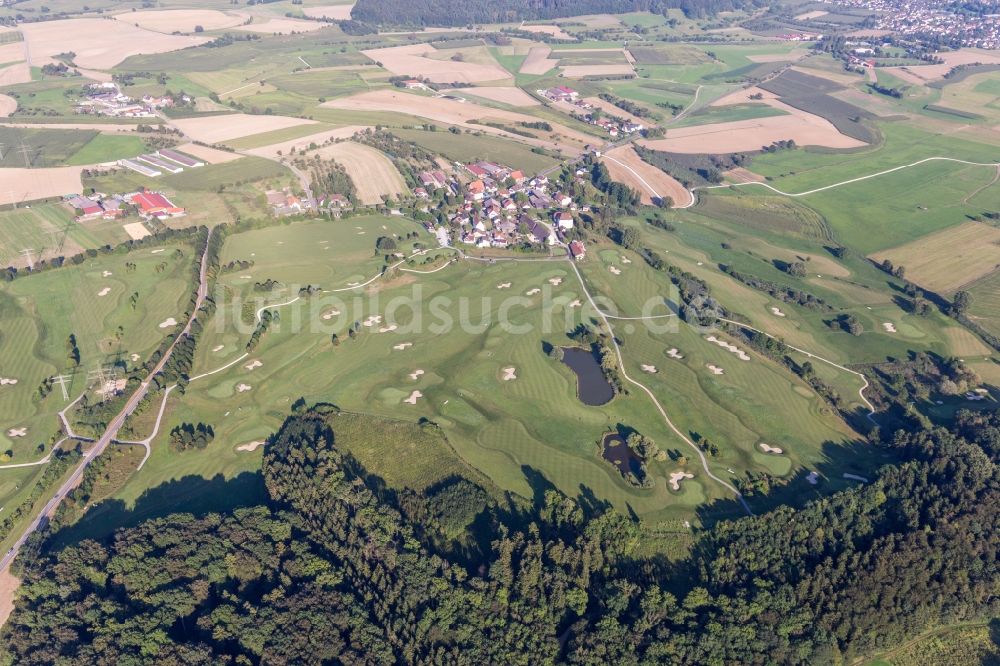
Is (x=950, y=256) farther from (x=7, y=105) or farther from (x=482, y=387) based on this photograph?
(x=7, y=105)

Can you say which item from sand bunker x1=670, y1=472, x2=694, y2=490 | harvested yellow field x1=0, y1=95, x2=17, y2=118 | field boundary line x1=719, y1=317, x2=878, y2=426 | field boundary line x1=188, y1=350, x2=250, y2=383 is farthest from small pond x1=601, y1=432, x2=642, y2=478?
harvested yellow field x1=0, y1=95, x2=17, y2=118

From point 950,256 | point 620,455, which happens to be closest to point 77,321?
point 620,455

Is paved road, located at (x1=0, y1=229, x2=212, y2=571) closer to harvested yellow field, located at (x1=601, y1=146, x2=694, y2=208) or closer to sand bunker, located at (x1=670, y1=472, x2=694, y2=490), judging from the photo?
sand bunker, located at (x1=670, y1=472, x2=694, y2=490)

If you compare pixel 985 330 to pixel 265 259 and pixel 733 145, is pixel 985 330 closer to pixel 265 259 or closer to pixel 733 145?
pixel 733 145

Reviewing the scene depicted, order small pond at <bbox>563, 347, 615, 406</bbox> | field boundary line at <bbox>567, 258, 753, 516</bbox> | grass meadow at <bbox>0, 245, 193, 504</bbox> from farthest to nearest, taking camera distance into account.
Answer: small pond at <bbox>563, 347, 615, 406</bbox>
grass meadow at <bbox>0, 245, 193, 504</bbox>
field boundary line at <bbox>567, 258, 753, 516</bbox>

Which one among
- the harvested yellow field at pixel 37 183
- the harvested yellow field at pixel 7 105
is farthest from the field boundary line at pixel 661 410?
the harvested yellow field at pixel 7 105

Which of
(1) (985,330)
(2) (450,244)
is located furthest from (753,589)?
(2) (450,244)

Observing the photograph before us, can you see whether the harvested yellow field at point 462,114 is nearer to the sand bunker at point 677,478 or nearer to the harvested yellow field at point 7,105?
the harvested yellow field at point 7,105
